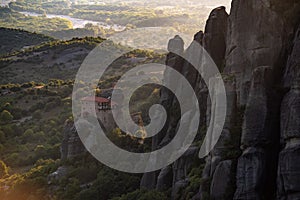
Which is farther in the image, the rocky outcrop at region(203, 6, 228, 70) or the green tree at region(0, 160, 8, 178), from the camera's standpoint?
the green tree at region(0, 160, 8, 178)

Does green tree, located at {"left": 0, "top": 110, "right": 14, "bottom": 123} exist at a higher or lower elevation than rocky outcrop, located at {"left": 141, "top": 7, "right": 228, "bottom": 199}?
lower

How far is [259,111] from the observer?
18.8 meters

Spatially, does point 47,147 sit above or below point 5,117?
below

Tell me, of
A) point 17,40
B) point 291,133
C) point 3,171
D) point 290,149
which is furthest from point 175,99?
point 17,40

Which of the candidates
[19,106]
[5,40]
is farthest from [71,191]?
[5,40]

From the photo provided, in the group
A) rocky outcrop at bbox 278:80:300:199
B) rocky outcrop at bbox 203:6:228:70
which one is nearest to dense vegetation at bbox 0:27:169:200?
rocky outcrop at bbox 203:6:228:70

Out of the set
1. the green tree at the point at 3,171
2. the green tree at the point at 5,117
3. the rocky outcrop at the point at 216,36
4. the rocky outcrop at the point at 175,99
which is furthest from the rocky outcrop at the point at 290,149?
the green tree at the point at 5,117

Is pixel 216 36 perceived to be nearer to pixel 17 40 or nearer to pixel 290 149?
pixel 290 149

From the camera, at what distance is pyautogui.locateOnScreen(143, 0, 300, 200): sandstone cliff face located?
17.3 meters

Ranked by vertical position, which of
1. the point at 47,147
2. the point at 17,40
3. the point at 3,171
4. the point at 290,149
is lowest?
the point at 3,171

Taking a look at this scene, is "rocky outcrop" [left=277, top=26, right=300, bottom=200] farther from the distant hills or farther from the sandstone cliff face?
the distant hills

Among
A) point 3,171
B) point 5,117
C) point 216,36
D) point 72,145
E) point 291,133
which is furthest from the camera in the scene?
point 5,117

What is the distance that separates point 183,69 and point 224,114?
33.3ft

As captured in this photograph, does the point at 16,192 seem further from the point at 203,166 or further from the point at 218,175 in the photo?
the point at 218,175
